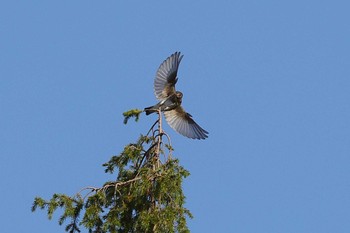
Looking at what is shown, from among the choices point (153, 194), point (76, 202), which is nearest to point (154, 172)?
point (153, 194)

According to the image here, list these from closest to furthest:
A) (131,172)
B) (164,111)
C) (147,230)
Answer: (147,230)
(131,172)
(164,111)

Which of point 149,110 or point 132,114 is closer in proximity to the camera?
point 132,114

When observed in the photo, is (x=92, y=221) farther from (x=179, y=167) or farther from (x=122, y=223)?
(x=179, y=167)

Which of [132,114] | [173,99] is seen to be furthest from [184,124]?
[132,114]

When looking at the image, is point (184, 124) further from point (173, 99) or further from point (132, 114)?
point (132, 114)

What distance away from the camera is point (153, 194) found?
11492 mm

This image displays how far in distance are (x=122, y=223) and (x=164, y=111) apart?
8.28 ft

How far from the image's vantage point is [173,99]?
1389cm

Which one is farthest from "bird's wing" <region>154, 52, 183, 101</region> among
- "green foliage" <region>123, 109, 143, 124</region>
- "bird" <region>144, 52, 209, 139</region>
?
"green foliage" <region>123, 109, 143, 124</region>

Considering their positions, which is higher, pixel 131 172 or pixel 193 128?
pixel 193 128

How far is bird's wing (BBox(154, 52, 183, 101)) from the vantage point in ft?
45.8

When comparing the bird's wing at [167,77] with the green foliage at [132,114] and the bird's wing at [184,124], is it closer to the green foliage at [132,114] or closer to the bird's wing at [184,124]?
the bird's wing at [184,124]

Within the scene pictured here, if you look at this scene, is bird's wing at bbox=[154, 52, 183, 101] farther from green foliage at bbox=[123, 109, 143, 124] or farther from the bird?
green foliage at bbox=[123, 109, 143, 124]

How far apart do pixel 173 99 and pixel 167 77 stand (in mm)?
349
